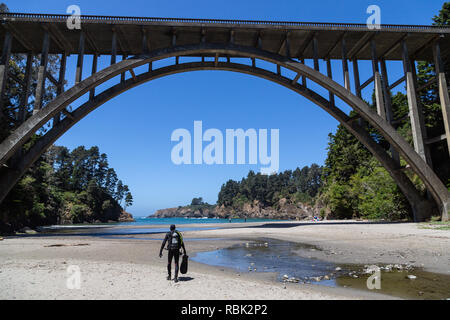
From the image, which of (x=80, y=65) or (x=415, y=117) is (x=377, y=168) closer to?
(x=415, y=117)

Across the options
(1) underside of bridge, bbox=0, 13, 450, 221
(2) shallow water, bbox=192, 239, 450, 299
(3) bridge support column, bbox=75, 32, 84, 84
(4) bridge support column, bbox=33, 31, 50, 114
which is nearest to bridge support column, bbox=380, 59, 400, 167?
(1) underside of bridge, bbox=0, 13, 450, 221

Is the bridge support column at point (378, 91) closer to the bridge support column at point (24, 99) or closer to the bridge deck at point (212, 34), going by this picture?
the bridge deck at point (212, 34)

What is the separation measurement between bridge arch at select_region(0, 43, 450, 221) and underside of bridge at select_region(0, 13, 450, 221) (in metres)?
0.07

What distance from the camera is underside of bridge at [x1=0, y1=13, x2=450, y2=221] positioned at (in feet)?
58.3

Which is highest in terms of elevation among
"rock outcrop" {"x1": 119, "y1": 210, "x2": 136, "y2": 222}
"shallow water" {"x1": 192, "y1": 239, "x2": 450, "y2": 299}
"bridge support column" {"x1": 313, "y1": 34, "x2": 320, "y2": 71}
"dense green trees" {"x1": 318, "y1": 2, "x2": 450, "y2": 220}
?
"bridge support column" {"x1": 313, "y1": 34, "x2": 320, "y2": 71}

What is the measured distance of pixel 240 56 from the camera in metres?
21.4

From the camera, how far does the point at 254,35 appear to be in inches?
828

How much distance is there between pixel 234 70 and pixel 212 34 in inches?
133

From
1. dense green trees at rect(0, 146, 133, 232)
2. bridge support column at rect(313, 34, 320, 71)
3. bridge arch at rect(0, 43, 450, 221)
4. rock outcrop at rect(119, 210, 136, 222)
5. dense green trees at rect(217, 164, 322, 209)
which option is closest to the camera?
bridge arch at rect(0, 43, 450, 221)

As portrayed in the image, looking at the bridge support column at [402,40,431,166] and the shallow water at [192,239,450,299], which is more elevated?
the bridge support column at [402,40,431,166]

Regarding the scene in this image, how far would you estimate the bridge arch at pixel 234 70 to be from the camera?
16.8m

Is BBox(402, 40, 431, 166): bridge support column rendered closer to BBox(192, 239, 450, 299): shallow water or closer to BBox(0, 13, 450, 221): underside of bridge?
BBox(0, 13, 450, 221): underside of bridge

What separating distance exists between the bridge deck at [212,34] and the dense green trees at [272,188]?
109 metres

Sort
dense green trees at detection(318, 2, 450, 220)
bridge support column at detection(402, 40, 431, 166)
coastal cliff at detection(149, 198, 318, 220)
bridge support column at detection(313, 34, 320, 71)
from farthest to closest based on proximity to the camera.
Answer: coastal cliff at detection(149, 198, 318, 220)
dense green trees at detection(318, 2, 450, 220)
bridge support column at detection(313, 34, 320, 71)
bridge support column at detection(402, 40, 431, 166)
